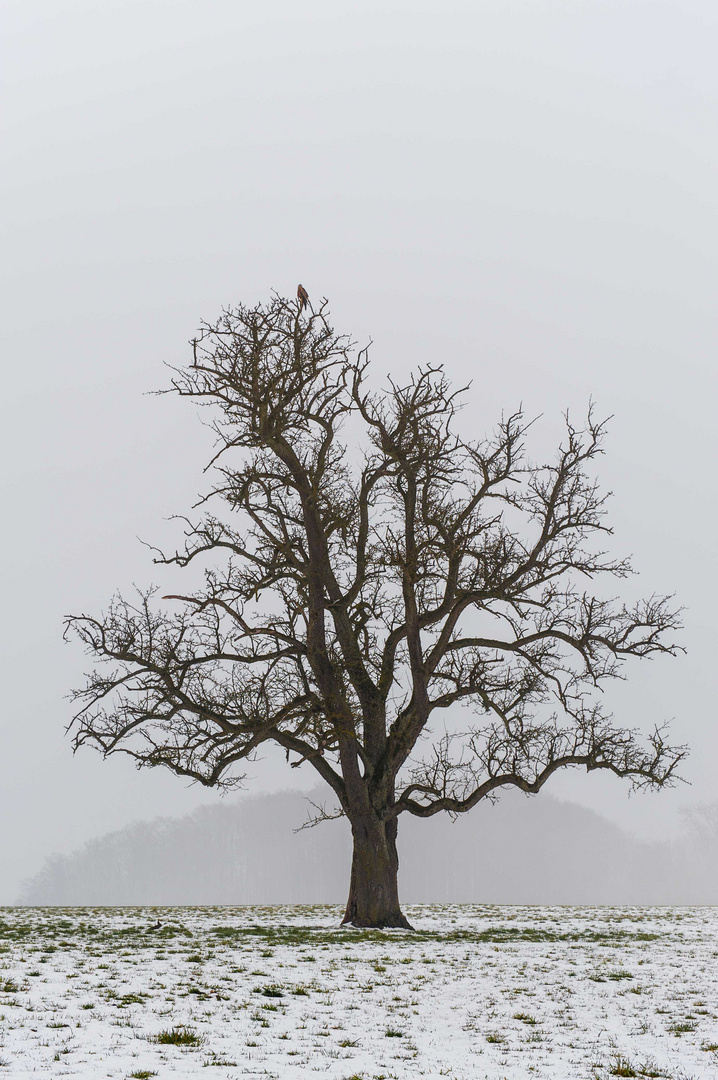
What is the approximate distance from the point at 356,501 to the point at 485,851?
234ft

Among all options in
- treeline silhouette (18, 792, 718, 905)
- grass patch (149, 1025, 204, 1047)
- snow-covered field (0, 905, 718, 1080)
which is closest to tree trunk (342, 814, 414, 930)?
snow-covered field (0, 905, 718, 1080)

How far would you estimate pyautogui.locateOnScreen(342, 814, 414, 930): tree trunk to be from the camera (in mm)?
19547

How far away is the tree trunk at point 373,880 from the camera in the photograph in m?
19.5

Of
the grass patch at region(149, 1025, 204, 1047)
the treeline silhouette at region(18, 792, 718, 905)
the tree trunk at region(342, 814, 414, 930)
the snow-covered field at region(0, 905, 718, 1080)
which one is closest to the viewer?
the snow-covered field at region(0, 905, 718, 1080)

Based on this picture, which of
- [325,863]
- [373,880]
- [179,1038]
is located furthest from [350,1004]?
[325,863]

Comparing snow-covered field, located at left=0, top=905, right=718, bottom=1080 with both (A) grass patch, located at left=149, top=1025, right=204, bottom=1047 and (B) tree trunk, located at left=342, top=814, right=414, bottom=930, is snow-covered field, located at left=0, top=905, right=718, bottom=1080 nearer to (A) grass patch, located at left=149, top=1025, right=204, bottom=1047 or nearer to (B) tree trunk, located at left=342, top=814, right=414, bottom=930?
(A) grass patch, located at left=149, top=1025, right=204, bottom=1047

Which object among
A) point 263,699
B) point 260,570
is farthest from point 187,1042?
point 260,570

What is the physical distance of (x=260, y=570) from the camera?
21.1 metres

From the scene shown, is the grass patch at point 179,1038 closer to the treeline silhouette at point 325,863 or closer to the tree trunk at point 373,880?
the tree trunk at point 373,880

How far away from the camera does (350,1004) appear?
10477 millimetres

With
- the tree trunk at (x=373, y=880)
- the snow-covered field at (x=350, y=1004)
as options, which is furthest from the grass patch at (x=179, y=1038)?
the tree trunk at (x=373, y=880)

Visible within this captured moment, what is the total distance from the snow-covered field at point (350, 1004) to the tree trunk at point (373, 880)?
1.74 metres

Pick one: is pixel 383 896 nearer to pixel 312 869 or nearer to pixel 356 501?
pixel 356 501

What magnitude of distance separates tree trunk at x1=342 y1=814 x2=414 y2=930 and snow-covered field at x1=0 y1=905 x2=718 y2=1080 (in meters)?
1.74
